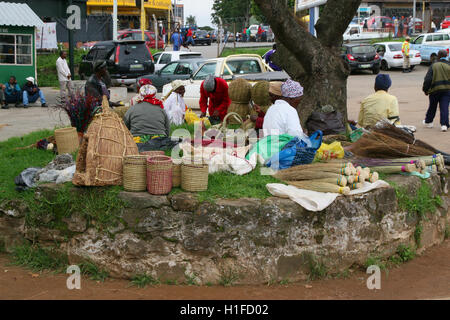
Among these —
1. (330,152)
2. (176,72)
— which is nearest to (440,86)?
(330,152)

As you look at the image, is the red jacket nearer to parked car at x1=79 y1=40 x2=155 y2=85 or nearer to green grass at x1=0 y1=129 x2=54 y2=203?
green grass at x1=0 y1=129 x2=54 y2=203

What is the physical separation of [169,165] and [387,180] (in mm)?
2416

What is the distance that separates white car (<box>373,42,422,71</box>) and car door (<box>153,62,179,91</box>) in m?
14.2

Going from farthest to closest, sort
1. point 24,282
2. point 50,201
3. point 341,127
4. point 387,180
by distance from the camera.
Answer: point 341,127 < point 387,180 < point 50,201 < point 24,282

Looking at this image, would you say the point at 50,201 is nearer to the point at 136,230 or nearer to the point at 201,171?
the point at 136,230

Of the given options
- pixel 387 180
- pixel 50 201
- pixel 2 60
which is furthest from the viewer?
pixel 2 60

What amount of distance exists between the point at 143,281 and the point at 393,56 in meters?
25.2

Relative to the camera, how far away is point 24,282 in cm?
523

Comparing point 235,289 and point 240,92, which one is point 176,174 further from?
point 240,92

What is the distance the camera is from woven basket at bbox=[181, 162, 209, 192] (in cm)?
540

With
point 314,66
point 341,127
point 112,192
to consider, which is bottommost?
point 112,192

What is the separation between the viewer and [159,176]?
5.32 meters

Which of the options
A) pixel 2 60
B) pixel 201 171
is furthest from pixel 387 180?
pixel 2 60

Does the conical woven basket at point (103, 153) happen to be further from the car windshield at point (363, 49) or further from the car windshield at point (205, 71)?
the car windshield at point (363, 49)
